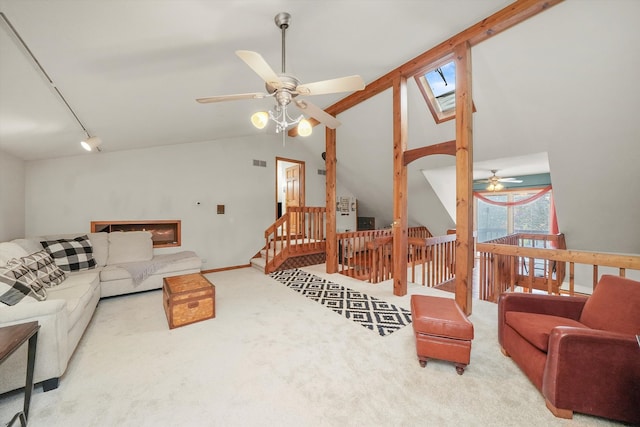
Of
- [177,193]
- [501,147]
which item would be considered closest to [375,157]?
[501,147]

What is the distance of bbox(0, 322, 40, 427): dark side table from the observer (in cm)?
123

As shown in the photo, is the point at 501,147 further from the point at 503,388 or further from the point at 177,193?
the point at 177,193

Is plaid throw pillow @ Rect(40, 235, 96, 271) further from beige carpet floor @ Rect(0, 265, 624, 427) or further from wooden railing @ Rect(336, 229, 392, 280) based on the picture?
wooden railing @ Rect(336, 229, 392, 280)

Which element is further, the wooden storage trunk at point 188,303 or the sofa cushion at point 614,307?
the wooden storage trunk at point 188,303

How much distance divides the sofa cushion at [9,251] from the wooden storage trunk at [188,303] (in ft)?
4.98

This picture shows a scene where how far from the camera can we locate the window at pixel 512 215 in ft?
20.7

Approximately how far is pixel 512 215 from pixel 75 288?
30.3 ft

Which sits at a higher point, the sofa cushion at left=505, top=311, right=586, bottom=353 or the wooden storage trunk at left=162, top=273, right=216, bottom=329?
the sofa cushion at left=505, top=311, right=586, bottom=353

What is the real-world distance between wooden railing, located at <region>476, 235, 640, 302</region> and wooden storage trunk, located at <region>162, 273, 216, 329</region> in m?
3.51

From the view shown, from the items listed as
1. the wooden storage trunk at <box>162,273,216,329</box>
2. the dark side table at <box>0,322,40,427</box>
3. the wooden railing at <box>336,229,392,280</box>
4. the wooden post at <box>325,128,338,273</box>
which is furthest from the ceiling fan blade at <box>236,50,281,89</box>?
the wooden railing at <box>336,229,392,280</box>

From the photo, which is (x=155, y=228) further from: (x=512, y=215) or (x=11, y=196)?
(x=512, y=215)

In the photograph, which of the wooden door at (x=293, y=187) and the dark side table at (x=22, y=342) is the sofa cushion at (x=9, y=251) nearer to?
the dark side table at (x=22, y=342)

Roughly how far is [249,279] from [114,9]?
154 inches

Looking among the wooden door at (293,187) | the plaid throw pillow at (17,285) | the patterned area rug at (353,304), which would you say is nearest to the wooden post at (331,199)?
the patterned area rug at (353,304)
